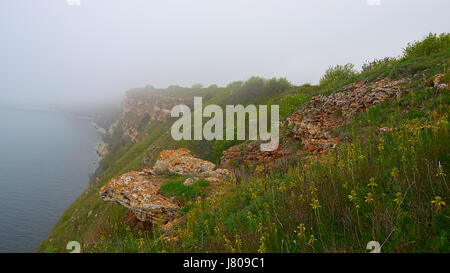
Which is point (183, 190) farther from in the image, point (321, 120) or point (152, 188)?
point (321, 120)

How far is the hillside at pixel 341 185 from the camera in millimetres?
2215

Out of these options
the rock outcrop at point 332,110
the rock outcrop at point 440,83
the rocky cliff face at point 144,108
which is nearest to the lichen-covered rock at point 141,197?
the rock outcrop at point 332,110

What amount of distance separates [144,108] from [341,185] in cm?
6728

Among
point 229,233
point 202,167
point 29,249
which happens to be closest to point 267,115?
point 202,167

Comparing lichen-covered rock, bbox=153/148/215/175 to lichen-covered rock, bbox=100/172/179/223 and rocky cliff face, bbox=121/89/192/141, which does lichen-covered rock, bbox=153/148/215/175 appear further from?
rocky cliff face, bbox=121/89/192/141

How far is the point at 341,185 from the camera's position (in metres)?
2.99

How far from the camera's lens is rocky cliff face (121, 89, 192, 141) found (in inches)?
2032

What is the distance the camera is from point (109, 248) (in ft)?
13.5

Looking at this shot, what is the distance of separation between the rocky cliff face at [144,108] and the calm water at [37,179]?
20.1 meters

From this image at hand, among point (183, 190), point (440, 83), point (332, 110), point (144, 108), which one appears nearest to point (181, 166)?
point (183, 190)

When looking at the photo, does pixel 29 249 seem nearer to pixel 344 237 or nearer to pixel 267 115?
pixel 267 115

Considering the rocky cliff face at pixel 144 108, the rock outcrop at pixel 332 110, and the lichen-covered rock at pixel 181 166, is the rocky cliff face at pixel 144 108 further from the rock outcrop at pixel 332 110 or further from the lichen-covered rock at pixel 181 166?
the rock outcrop at pixel 332 110

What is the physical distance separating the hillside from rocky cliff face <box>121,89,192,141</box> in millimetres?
40020
